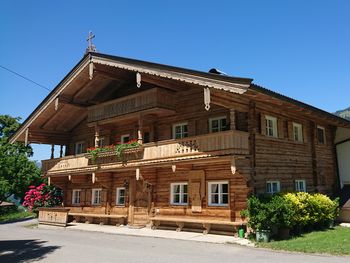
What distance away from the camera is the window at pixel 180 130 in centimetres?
2083

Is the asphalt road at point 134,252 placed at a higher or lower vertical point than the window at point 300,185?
lower

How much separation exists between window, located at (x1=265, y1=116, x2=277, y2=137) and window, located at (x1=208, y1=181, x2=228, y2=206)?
367cm

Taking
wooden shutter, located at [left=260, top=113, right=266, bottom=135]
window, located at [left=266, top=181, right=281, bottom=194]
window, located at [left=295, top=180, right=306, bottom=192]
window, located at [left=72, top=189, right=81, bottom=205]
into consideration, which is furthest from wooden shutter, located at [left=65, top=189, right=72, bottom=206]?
window, located at [left=295, top=180, right=306, bottom=192]

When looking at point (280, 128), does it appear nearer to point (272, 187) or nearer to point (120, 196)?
point (272, 187)

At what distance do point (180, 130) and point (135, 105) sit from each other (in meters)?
2.98

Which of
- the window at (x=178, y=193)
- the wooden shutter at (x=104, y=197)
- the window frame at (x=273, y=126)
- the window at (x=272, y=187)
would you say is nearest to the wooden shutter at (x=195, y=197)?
the window at (x=178, y=193)

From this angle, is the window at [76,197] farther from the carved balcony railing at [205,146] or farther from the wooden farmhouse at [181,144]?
the carved balcony railing at [205,146]

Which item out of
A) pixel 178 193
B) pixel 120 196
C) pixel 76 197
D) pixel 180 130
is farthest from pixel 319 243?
pixel 76 197

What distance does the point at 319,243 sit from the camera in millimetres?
14305

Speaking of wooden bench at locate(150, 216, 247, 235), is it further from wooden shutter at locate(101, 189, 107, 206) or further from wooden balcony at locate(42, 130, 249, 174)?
wooden shutter at locate(101, 189, 107, 206)

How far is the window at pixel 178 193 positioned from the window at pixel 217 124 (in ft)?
11.1

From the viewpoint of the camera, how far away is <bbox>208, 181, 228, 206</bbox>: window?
60.3ft

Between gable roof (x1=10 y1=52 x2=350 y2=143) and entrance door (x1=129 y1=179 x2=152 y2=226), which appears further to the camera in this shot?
entrance door (x1=129 y1=179 x2=152 y2=226)

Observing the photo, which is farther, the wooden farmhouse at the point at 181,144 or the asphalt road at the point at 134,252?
the wooden farmhouse at the point at 181,144
